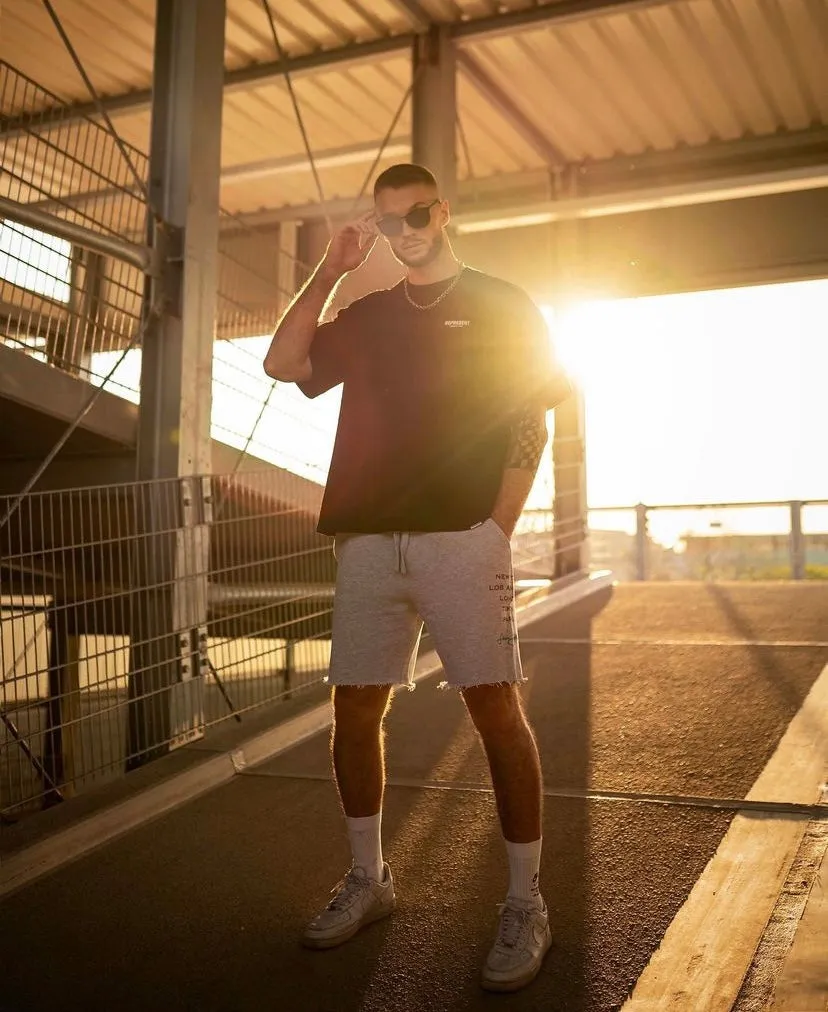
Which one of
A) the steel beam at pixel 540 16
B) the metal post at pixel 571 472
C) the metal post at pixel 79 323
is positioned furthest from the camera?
the metal post at pixel 571 472

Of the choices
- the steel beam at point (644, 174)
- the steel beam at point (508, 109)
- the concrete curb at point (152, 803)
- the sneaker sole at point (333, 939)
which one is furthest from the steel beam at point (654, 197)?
the sneaker sole at point (333, 939)

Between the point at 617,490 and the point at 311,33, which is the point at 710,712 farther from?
the point at 617,490

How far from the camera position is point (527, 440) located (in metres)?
2.55

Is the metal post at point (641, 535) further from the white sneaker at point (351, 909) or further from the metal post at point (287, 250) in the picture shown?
the white sneaker at point (351, 909)

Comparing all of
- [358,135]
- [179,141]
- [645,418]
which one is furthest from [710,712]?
[358,135]

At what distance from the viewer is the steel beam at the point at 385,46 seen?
673cm

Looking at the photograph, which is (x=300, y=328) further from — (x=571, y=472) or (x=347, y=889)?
(x=571, y=472)

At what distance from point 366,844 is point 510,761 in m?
0.45

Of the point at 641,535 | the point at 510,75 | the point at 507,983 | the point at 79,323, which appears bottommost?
the point at 507,983

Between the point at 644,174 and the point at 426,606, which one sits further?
the point at 644,174

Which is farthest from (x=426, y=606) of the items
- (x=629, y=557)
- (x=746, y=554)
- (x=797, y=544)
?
(x=629, y=557)

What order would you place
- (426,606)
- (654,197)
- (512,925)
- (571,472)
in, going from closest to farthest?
(512,925) < (426,606) < (654,197) < (571,472)

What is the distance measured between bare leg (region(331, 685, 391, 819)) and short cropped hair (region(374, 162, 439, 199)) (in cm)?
114

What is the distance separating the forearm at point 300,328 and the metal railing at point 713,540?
7.25 m
